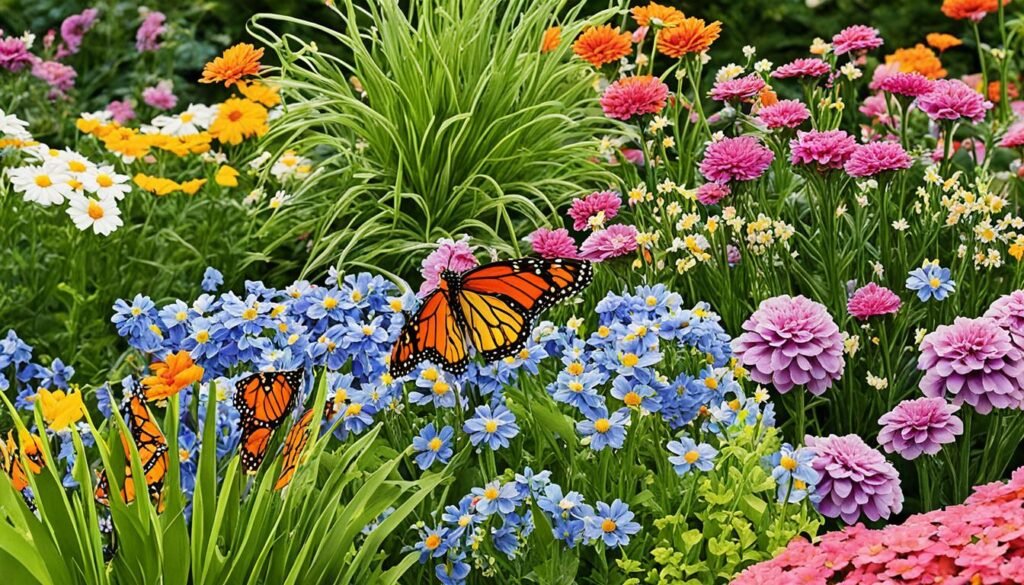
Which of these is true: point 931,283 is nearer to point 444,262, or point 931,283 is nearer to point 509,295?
point 509,295

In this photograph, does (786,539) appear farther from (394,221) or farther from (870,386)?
(394,221)

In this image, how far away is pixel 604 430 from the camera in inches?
89.4

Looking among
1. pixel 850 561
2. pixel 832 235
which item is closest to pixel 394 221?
pixel 832 235

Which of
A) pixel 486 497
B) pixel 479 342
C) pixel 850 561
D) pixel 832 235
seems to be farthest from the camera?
pixel 832 235

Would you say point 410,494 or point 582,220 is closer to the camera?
point 410,494

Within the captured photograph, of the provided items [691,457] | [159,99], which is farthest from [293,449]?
[159,99]

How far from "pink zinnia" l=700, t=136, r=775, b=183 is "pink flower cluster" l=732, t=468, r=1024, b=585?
93cm

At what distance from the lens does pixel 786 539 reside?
2.31 meters

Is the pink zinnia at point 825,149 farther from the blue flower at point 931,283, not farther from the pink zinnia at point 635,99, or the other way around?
the pink zinnia at point 635,99

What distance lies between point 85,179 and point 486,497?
169cm

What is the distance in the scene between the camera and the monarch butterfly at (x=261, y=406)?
Answer: 230cm

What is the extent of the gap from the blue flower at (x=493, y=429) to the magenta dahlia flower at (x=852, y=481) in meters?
0.54

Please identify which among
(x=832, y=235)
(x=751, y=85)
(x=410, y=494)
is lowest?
(x=410, y=494)

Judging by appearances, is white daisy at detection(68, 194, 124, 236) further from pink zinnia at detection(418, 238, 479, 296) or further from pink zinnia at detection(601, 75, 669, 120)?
pink zinnia at detection(601, 75, 669, 120)
